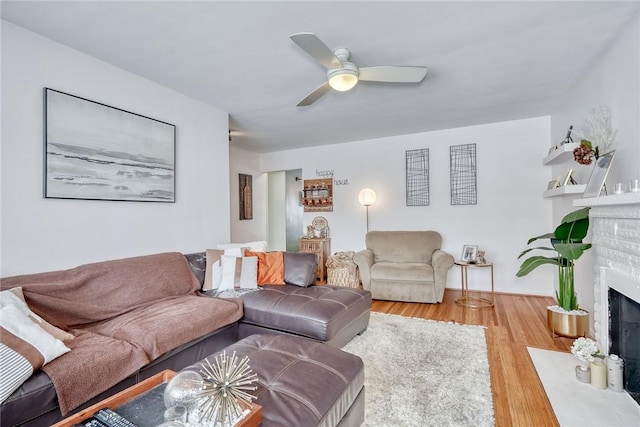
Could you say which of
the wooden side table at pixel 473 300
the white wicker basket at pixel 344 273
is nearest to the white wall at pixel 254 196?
the white wicker basket at pixel 344 273

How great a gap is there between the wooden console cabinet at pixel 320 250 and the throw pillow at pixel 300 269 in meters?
2.04

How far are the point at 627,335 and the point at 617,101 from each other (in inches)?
65.8

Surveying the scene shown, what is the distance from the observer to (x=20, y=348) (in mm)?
1354

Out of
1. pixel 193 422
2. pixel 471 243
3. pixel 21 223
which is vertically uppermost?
pixel 21 223

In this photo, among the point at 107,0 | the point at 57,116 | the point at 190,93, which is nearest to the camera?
the point at 107,0

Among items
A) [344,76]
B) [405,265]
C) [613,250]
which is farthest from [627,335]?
[344,76]

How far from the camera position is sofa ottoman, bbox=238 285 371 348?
2215 mm

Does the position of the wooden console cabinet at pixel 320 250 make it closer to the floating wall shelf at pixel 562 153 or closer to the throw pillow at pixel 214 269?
the throw pillow at pixel 214 269

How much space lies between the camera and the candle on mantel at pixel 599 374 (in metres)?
1.85

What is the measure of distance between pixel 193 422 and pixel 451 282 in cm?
418

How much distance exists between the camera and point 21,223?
1984 millimetres

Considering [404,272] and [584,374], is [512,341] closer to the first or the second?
[584,374]

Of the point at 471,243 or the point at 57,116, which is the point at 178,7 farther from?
the point at 471,243

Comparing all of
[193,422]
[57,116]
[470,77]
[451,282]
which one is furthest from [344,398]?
[451,282]
